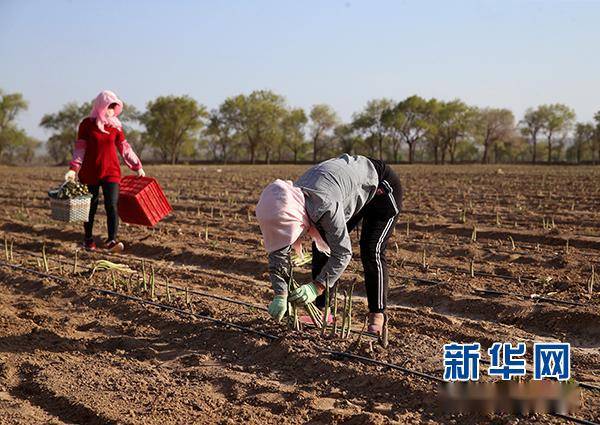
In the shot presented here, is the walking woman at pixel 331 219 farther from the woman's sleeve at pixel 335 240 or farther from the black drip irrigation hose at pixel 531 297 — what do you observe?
the black drip irrigation hose at pixel 531 297

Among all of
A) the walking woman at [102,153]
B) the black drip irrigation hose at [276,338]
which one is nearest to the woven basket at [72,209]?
the walking woman at [102,153]

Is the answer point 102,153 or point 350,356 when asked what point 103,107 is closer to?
point 102,153

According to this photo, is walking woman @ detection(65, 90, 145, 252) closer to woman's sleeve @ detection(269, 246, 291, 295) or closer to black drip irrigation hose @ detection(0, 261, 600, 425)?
black drip irrigation hose @ detection(0, 261, 600, 425)

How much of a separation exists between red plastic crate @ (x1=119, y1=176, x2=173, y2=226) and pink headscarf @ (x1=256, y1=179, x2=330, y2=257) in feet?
11.7

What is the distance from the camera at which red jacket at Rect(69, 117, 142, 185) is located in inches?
265

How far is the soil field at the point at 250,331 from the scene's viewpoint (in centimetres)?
297

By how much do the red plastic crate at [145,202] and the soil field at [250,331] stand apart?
44 cm

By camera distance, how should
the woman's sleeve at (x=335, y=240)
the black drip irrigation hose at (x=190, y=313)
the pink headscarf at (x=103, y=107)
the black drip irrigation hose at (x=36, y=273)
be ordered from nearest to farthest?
the woman's sleeve at (x=335, y=240) < the black drip irrigation hose at (x=190, y=313) < the black drip irrigation hose at (x=36, y=273) < the pink headscarf at (x=103, y=107)

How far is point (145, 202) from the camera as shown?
670 centimetres

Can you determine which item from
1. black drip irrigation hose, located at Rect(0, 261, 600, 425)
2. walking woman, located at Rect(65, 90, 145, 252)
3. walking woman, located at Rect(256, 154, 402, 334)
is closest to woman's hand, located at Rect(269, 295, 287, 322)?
walking woman, located at Rect(256, 154, 402, 334)

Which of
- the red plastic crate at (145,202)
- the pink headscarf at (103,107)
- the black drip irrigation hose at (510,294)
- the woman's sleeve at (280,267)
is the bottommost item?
the black drip irrigation hose at (510,294)

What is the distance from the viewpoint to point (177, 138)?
196ft

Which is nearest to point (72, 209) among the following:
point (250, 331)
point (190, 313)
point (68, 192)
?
point (68, 192)

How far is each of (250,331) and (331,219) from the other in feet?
3.37
